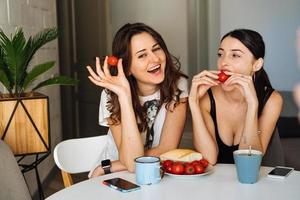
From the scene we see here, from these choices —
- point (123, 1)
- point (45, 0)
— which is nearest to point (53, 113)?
point (45, 0)

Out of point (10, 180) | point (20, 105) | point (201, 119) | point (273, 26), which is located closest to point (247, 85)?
point (201, 119)

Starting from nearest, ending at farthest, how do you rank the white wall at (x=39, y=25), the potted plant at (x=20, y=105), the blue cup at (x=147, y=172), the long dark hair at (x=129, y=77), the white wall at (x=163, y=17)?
the blue cup at (x=147, y=172) → the long dark hair at (x=129, y=77) → the potted plant at (x=20, y=105) → the white wall at (x=39, y=25) → the white wall at (x=163, y=17)

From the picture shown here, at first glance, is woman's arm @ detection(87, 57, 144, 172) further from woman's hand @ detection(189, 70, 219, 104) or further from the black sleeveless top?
the black sleeveless top

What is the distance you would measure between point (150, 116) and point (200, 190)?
715 millimetres

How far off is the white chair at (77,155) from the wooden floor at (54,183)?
1451 mm

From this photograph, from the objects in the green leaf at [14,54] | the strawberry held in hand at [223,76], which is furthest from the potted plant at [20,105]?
the strawberry held in hand at [223,76]

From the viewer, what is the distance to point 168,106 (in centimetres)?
185

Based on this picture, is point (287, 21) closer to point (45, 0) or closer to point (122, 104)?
point (45, 0)

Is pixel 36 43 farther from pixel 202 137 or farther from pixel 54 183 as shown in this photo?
pixel 54 183

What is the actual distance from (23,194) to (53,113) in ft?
7.49

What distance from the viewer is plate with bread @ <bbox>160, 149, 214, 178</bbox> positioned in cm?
135

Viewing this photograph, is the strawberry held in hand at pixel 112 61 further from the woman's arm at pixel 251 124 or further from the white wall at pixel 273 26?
the white wall at pixel 273 26

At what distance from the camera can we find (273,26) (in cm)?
390

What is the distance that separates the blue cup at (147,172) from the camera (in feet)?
4.22
